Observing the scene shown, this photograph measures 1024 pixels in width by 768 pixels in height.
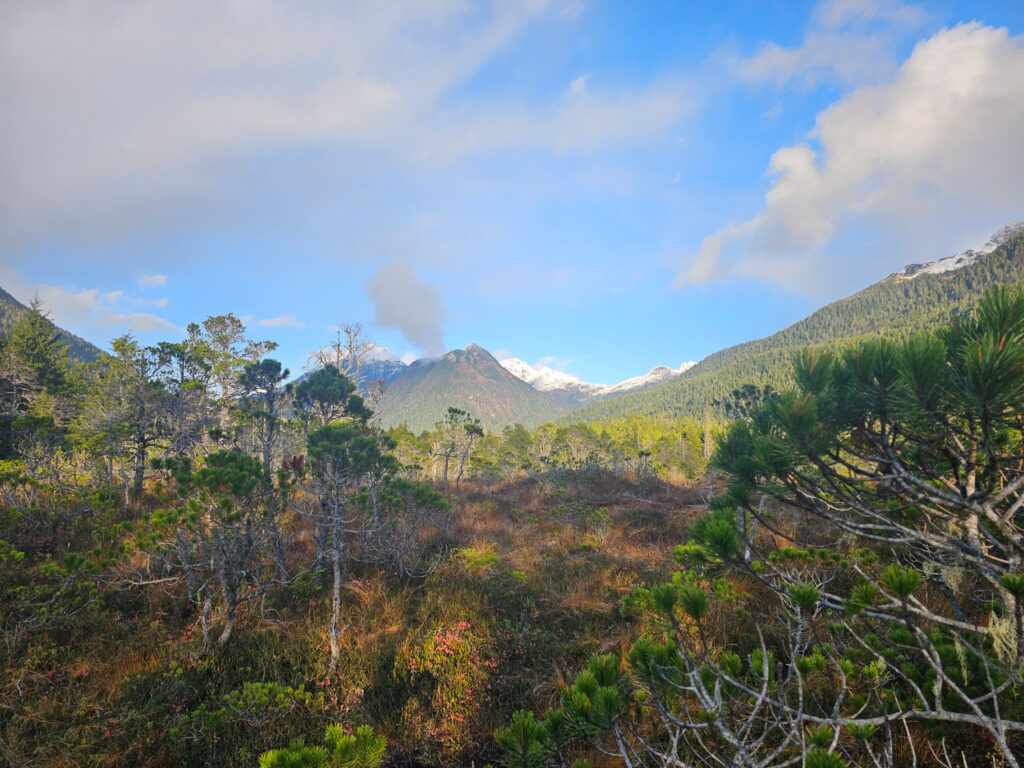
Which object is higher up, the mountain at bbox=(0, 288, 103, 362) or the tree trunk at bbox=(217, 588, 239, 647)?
the mountain at bbox=(0, 288, 103, 362)

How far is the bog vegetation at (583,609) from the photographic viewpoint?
1862 millimetres

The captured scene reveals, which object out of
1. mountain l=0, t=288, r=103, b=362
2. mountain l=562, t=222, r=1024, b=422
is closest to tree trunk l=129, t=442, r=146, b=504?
mountain l=562, t=222, r=1024, b=422

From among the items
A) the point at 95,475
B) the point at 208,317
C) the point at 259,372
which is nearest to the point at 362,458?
the point at 259,372

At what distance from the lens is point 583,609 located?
6211mm

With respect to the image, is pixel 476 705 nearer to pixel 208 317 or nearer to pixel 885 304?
Answer: pixel 208 317

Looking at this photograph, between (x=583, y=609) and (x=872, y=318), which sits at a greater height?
(x=872, y=318)

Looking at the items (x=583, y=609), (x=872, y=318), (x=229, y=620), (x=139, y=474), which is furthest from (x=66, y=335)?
(x=872, y=318)

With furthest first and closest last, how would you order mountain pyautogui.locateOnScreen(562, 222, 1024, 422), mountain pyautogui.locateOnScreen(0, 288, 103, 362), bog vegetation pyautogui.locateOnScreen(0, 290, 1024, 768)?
mountain pyautogui.locateOnScreen(562, 222, 1024, 422) → mountain pyautogui.locateOnScreen(0, 288, 103, 362) → bog vegetation pyautogui.locateOnScreen(0, 290, 1024, 768)

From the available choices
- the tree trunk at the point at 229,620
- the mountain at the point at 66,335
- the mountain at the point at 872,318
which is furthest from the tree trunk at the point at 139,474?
the mountain at the point at 66,335

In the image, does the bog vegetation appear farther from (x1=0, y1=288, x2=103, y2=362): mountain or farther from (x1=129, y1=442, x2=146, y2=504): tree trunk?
(x1=0, y1=288, x2=103, y2=362): mountain

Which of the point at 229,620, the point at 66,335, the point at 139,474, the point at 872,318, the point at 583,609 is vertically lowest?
the point at 583,609

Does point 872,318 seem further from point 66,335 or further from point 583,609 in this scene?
point 66,335

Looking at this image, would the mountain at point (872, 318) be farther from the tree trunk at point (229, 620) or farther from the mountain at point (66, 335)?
the mountain at point (66, 335)

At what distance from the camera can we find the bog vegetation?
1.86 metres
